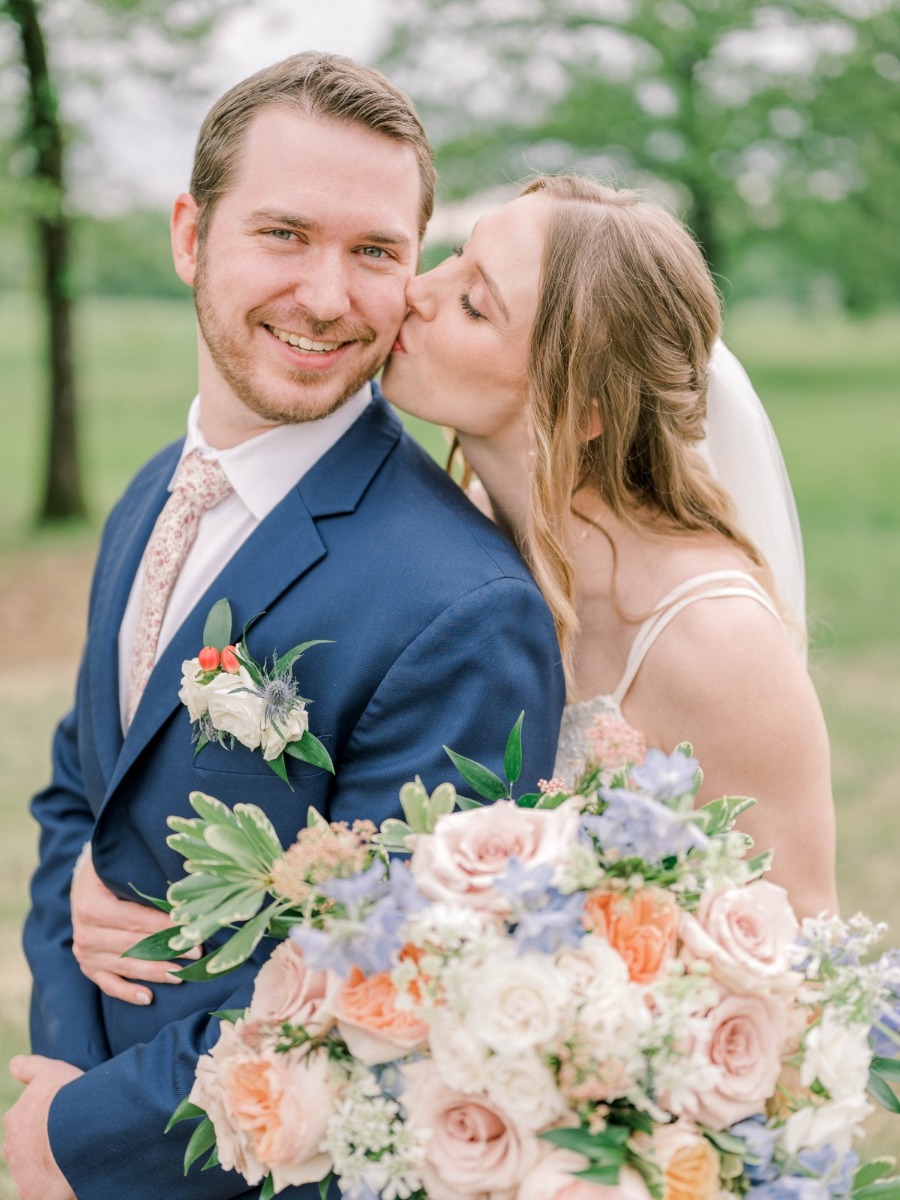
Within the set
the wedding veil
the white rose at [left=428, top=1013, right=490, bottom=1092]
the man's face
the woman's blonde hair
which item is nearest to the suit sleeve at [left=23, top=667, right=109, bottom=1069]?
the man's face

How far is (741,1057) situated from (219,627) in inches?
48.3

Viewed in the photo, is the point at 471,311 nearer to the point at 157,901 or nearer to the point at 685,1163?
the point at 157,901

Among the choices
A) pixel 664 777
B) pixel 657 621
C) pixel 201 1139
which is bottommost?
pixel 201 1139

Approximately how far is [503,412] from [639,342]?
1.10 feet

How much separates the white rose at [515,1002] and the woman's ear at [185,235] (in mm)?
1946

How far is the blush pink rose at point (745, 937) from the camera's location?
1.59 metres

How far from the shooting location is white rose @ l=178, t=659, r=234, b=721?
7.41 feet

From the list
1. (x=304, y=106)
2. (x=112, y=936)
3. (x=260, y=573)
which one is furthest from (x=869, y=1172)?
(x=304, y=106)

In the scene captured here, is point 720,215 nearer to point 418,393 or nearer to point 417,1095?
point 418,393

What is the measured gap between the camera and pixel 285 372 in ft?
8.78

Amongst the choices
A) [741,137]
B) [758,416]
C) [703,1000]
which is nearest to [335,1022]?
[703,1000]

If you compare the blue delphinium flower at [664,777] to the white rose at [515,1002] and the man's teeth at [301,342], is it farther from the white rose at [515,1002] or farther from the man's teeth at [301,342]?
the man's teeth at [301,342]

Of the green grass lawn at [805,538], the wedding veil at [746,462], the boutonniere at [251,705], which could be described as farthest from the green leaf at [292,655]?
the green grass lawn at [805,538]

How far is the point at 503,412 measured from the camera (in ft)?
9.42
